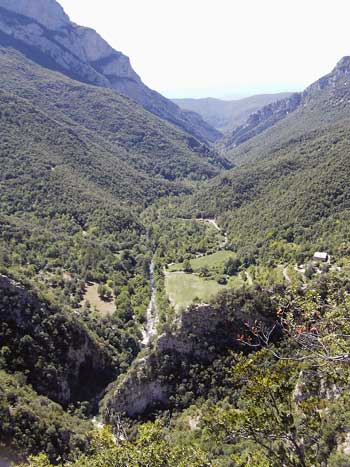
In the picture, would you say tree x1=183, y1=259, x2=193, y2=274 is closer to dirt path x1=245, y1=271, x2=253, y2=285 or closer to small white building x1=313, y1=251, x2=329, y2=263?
dirt path x1=245, y1=271, x2=253, y2=285

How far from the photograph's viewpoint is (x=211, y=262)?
9244 centimetres

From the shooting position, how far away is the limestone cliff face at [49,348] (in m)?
47.3

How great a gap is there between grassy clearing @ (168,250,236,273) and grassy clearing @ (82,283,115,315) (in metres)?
19.4

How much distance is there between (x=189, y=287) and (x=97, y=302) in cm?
1744

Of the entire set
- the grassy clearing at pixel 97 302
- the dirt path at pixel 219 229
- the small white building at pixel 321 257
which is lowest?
the grassy clearing at pixel 97 302

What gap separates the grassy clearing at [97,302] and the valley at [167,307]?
1.34ft

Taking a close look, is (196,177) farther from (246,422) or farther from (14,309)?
(246,422)

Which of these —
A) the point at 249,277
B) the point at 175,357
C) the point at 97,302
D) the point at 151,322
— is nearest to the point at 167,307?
the point at 151,322

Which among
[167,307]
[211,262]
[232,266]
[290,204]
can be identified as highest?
[290,204]

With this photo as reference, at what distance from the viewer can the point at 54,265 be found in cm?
8444

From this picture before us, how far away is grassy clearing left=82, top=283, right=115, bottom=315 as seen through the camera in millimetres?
72938

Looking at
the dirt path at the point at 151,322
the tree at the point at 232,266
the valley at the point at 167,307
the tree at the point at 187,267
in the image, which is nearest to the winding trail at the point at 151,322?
the dirt path at the point at 151,322

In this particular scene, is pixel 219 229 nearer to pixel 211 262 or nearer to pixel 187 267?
pixel 211 262

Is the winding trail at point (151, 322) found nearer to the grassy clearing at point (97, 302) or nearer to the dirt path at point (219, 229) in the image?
the grassy clearing at point (97, 302)
